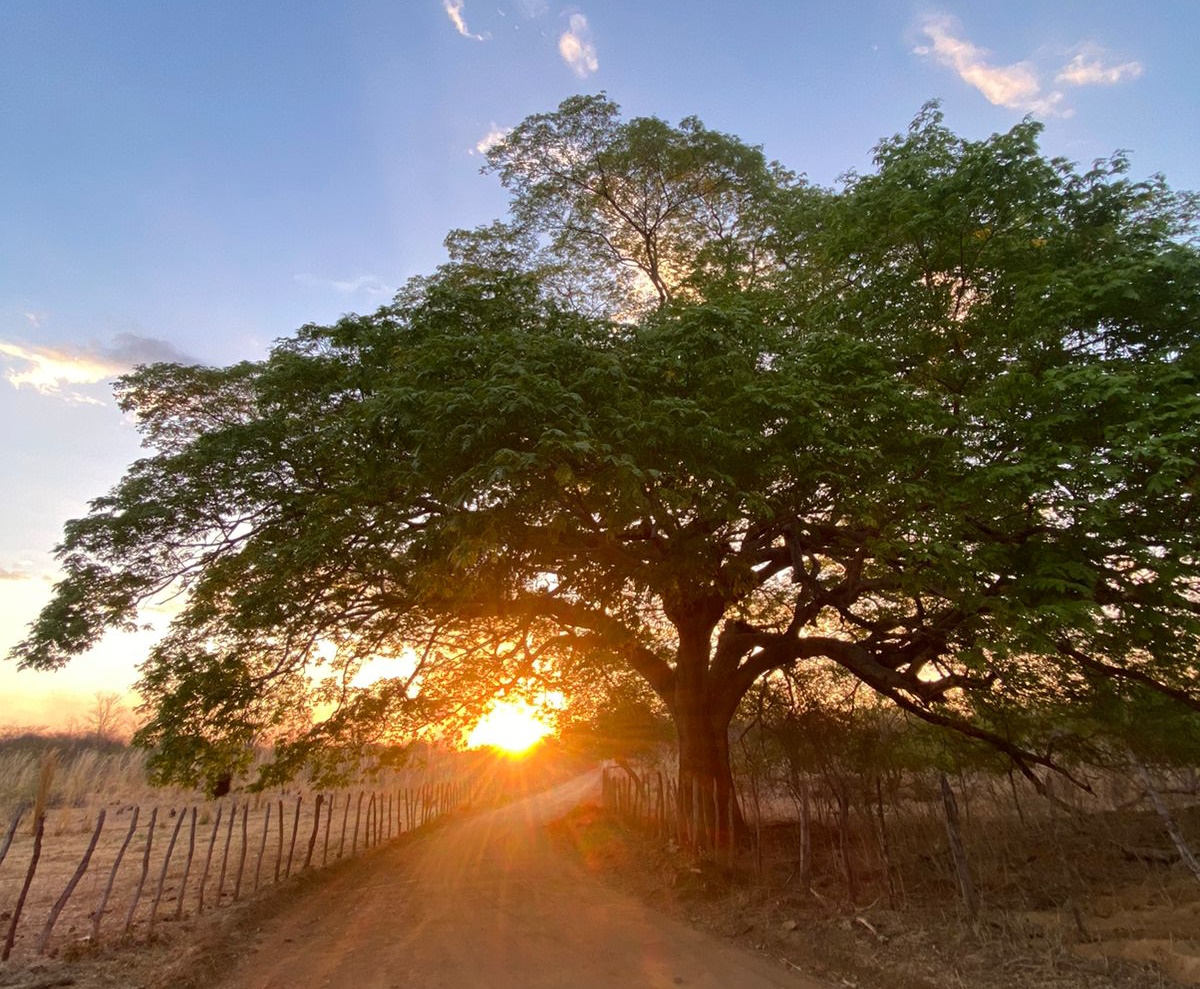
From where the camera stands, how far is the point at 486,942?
757 centimetres

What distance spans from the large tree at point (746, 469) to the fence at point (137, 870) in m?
1.81

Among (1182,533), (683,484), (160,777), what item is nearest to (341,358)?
(683,484)

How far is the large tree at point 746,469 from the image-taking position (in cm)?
674

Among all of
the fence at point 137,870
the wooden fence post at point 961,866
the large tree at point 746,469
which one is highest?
the large tree at point 746,469

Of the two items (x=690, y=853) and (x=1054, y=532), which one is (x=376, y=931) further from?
(x=1054, y=532)

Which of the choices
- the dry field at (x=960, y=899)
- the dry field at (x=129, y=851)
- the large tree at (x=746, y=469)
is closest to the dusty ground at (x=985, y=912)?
the dry field at (x=960, y=899)

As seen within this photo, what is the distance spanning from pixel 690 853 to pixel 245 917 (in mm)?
6472

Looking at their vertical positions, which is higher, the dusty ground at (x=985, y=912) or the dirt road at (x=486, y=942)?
the dusty ground at (x=985, y=912)

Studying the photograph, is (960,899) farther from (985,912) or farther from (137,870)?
(137,870)

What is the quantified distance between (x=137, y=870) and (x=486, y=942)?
10.4 meters

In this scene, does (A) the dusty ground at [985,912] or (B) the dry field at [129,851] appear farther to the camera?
(B) the dry field at [129,851]

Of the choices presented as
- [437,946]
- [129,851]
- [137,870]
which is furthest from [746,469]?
[129,851]

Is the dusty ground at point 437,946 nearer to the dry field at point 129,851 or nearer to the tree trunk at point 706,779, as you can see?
the dry field at point 129,851

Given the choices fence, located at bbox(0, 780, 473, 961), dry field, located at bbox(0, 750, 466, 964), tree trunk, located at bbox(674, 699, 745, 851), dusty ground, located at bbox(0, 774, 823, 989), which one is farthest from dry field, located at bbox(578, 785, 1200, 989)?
dry field, located at bbox(0, 750, 466, 964)
